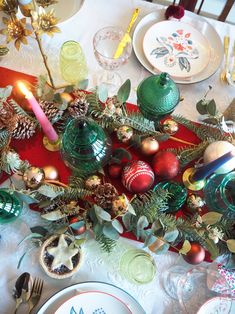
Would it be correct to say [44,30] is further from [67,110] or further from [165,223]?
[165,223]

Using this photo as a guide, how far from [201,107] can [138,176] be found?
258 millimetres

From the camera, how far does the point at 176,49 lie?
0.94 m

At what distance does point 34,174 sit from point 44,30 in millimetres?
293

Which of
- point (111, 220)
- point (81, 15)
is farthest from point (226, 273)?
point (81, 15)

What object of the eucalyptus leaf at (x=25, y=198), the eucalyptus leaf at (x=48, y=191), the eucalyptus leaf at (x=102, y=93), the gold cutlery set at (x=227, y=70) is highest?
the gold cutlery set at (x=227, y=70)

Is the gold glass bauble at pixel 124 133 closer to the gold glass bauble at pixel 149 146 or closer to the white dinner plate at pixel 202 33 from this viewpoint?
the gold glass bauble at pixel 149 146

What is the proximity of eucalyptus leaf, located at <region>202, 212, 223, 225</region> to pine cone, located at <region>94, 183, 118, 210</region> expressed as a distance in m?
0.18

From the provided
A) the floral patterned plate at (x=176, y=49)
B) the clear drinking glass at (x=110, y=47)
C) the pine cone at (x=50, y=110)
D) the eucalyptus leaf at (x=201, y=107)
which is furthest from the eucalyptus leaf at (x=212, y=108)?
the pine cone at (x=50, y=110)

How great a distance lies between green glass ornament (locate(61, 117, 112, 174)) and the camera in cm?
65

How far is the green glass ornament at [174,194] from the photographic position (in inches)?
28.7

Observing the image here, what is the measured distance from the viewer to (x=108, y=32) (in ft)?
2.98

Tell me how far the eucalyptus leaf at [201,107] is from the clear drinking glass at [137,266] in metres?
0.35

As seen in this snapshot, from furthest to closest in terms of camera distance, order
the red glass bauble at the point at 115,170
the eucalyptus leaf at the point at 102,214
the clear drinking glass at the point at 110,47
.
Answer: the clear drinking glass at the point at 110,47
the red glass bauble at the point at 115,170
the eucalyptus leaf at the point at 102,214

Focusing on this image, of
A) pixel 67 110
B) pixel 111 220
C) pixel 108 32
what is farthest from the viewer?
pixel 108 32
